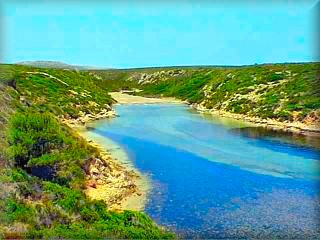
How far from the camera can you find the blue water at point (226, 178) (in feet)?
48.0

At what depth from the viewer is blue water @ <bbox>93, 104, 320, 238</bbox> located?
48.0 ft

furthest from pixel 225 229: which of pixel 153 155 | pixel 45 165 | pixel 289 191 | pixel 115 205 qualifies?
pixel 153 155

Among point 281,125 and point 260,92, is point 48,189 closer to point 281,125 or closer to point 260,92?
point 281,125

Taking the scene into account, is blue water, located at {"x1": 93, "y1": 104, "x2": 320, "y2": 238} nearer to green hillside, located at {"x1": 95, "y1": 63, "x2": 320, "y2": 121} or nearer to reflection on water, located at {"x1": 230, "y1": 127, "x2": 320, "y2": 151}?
reflection on water, located at {"x1": 230, "y1": 127, "x2": 320, "y2": 151}

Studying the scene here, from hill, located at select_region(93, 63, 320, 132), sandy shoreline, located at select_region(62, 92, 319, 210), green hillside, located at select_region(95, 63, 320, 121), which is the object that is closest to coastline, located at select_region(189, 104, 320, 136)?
hill, located at select_region(93, 63, 320, 132)

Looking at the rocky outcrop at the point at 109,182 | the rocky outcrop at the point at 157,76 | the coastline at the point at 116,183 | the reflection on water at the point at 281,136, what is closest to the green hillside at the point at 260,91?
the reflection on water at the point at 281,136

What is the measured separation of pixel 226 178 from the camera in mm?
20703

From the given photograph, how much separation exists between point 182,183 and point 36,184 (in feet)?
23.5

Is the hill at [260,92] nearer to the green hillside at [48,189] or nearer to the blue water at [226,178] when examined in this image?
the blue water at [226,178]

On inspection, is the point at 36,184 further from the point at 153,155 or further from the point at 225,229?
the point at 153,155

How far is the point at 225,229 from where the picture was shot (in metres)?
14.1

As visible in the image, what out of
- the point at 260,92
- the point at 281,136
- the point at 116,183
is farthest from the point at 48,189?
the point at 260,92

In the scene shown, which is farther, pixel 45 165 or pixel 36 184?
pixel 45 165

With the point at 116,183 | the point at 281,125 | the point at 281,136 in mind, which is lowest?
the point at 116,183
